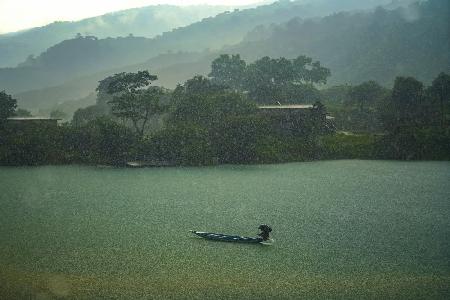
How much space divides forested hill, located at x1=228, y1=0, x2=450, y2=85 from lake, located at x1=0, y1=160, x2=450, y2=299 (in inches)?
2929

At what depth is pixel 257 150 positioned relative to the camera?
4188 centimetres

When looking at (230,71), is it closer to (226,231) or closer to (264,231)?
(226,231)

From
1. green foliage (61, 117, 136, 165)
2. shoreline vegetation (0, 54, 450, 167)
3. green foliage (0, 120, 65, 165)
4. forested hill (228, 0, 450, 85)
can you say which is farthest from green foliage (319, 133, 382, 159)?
forested hill (228, 0, 450, 85)

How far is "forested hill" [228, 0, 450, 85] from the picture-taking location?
103 metres

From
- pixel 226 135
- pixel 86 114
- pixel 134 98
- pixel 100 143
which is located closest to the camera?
pixel 226 135

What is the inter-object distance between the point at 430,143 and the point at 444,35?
251ft

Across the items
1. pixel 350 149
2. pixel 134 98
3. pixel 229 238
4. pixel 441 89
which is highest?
pixel 441 89

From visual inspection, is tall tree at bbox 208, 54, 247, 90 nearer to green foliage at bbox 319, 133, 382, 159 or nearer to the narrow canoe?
green foliage at bbox 319, 133, 382, 159

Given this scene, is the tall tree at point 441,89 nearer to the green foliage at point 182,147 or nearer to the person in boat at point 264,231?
the green foliage at point 182,147

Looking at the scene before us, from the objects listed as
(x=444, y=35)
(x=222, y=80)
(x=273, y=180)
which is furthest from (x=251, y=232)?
(x=444, y=35)

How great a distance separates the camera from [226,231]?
19891 mm

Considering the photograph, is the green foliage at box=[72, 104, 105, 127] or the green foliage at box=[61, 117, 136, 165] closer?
the green foliage at box=[61, 117, 136, 165]

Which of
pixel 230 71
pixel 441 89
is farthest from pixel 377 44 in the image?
pixel 441 89

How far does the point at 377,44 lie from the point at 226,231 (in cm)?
11364
